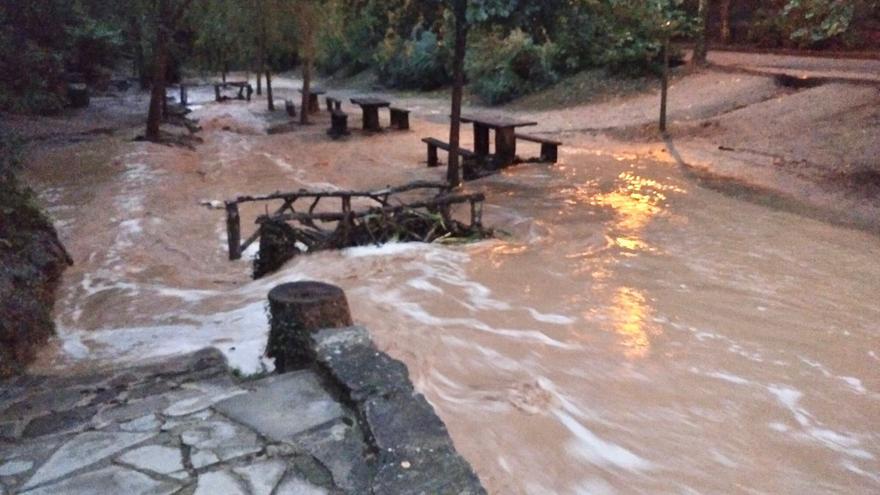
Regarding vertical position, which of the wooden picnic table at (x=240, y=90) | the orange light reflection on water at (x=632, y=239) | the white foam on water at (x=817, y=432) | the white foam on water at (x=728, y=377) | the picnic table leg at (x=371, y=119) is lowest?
the white foam on water at (x=817, y=432)

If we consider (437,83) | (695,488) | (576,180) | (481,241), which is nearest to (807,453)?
(695,488)

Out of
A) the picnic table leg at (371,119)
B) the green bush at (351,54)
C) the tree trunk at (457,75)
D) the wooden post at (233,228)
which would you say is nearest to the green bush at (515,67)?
the picnic table leg at (371,119)

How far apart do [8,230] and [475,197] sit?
450cm

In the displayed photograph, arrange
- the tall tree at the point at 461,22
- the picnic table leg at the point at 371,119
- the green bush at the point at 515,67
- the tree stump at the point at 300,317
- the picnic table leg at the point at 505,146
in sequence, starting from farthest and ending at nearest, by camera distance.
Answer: the green bush at the point at 515,67
the picnic table leg at the point at 371,119
the picnic table leg at the point at 505,146
the tall tree at the point at 461,22
the tree stump at the point at 300,317

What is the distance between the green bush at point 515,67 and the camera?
2269 cm

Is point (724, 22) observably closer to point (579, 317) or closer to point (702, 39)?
point (702, 39)

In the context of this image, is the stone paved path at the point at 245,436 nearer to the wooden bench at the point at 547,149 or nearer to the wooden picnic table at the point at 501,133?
the wooden picnic table at the point at 501,133

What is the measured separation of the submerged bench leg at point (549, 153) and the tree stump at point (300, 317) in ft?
31.5

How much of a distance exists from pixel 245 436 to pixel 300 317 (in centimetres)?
101

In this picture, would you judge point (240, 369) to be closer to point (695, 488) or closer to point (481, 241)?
point (695, 488)

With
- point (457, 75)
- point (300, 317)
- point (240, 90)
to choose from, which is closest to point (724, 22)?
point (457, 75)

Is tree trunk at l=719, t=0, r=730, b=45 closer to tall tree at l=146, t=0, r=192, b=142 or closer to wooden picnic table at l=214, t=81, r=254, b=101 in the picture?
wooden picnic table at l=214, t=81, r=254, b=101

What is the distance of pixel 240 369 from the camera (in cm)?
492

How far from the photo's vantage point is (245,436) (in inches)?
130
